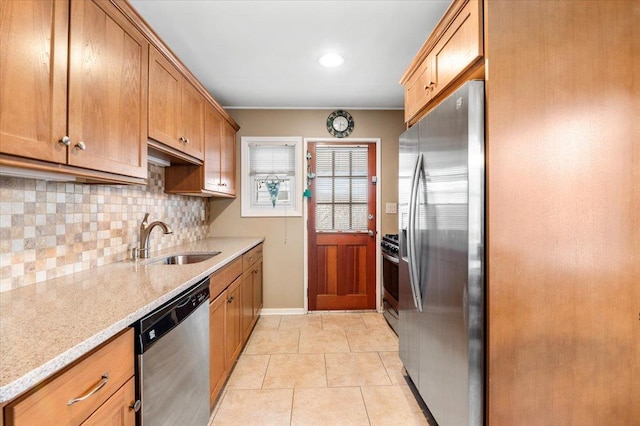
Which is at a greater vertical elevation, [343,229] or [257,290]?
[343,229]

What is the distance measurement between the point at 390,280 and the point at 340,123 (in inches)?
74.0

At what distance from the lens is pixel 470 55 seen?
1.39m

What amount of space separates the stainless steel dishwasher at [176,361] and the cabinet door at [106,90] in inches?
26.9

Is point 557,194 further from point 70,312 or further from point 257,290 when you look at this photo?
point 257,290

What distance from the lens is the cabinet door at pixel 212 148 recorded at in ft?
8.73

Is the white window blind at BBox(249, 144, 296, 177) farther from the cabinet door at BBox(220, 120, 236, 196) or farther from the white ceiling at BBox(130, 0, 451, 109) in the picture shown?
the white ceiling at BBox(130, 0, 451, 109)

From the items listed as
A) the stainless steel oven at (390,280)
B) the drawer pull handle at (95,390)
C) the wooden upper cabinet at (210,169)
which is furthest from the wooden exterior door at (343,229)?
the drawer pull handle at (95,390)

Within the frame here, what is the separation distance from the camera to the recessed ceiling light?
96.7 inches

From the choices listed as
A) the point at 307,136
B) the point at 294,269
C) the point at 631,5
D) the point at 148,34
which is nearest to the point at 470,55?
the point at 631,5

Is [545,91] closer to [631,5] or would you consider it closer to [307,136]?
[631,5]

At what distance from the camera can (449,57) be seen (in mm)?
1604

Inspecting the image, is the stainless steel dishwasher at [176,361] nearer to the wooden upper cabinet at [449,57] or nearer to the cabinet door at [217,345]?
the cabinet door at [217,345]

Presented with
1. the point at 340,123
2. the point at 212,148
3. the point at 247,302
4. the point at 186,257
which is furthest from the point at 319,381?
the point at 340,123

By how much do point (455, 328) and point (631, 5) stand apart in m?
1.55
